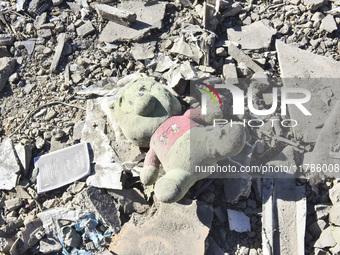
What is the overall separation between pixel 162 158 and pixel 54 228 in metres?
1.28

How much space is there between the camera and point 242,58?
3.70 meters

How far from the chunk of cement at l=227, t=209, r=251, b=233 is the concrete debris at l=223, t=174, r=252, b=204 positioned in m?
0.11

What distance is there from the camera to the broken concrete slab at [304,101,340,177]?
3029 millimetres

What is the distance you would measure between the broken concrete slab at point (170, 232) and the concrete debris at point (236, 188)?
21cm

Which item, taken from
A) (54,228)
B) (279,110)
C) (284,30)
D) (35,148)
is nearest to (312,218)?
(279,110)

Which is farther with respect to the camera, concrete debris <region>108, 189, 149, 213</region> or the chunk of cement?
concrete debris <region>108, 189, 149, 213</region>

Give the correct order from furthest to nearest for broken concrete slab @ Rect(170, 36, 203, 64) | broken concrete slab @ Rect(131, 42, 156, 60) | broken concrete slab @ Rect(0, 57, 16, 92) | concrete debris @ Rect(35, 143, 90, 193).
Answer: broken concrete slab @ Rect(0, 57, 16, 92) < broken concrete slab @ Rect(131, 42, 156, 60) < broken concrete slab @ Rect(170, 36, 203, 64) < concrete debris @ Rect(35, 143, 90, 193)

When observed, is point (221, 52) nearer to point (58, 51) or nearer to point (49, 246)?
point (58, 51)

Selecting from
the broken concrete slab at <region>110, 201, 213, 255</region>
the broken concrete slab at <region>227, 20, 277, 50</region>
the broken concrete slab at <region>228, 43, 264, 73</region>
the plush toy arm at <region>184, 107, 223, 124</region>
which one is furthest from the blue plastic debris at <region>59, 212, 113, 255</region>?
the broken concrete slab at <region>227, 20, 277, 50</region>

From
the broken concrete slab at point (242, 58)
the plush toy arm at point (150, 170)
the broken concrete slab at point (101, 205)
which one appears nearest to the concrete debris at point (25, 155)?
the broken concrete slab at point (101, 205)

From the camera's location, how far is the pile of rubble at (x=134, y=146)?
2957 millimetres

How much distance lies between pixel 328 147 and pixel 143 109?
1.68m

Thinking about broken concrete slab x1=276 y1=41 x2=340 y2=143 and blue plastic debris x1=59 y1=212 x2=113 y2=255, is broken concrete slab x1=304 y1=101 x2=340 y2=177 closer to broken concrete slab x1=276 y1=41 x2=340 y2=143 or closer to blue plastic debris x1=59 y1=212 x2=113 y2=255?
broken concrete slab x1=276 y1=41 x2=340 y2=143

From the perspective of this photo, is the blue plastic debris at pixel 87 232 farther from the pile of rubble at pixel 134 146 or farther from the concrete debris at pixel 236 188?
the concrete debris at pixel 236 188
